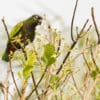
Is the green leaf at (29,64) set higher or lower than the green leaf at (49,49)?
lower

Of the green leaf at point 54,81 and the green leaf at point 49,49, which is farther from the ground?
the green leaf at point 49,49

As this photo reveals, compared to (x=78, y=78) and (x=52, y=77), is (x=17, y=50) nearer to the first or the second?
(x=52, y=77)

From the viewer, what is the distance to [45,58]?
43cm

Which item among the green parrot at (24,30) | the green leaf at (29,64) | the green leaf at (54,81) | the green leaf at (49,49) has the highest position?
the green parrot at (24,30)

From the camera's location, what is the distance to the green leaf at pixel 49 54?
42 cm

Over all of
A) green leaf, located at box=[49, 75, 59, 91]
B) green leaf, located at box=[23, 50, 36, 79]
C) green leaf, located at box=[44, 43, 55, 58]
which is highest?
green leaf, located at box=[44, 43, 55, 58]

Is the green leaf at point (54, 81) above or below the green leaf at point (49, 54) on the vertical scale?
below

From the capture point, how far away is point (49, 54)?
0.43 m

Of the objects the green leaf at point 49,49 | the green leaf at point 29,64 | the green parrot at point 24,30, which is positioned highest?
the green parrot at point 24,30

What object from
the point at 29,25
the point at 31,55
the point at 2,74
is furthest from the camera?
the point at 2,74

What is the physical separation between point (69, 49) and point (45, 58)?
0.14 ft

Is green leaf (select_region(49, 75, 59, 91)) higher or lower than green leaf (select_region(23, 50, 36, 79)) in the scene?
lower

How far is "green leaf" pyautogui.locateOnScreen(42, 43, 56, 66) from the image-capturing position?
0.42 meters

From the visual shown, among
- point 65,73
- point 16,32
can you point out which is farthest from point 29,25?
point 65,73
